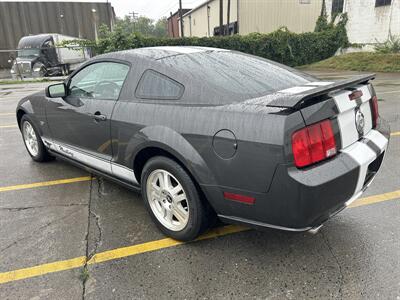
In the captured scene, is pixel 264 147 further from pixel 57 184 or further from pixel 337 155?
pixel 57 184

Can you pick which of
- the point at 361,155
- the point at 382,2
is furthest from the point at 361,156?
the point at 382,2

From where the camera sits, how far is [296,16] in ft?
102

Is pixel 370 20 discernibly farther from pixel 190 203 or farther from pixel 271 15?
pixel 190 203

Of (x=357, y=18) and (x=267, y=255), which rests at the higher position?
(x=357, y=18)

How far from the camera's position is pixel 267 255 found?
2615mm

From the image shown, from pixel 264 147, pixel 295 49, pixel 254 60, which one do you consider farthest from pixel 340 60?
pixel 264 147

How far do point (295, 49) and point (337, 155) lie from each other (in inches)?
939

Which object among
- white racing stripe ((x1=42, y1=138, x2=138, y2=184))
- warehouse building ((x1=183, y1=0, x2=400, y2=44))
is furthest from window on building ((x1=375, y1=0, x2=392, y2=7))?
white racing stripe ((x1=42, y1=138, x2=138, y2=184))

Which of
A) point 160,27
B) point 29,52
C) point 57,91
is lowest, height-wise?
point 57,91

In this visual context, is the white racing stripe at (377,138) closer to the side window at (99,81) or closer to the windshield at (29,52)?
the side window at (99,81)

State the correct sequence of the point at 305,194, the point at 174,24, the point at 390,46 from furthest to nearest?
the point at 174,24
the point at 390,46
the point at 305,194

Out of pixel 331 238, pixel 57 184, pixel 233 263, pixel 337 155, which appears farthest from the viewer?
pixel 57 184

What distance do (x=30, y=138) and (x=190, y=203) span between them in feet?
10.5

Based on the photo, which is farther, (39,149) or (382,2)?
(382,2)
